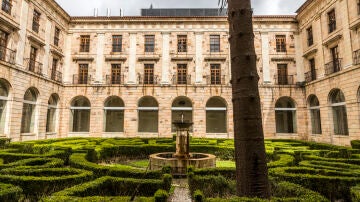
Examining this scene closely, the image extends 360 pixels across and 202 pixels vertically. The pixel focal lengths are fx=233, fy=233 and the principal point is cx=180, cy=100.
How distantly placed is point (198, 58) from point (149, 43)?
525cm

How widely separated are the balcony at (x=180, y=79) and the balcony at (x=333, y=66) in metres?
11.7

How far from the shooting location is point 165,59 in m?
23.3

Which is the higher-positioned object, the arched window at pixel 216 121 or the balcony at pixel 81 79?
the balcony at pixel 81 79

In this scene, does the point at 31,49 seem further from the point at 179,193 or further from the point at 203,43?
the point at 179,193

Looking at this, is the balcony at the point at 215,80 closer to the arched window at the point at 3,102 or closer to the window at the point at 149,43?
the window at the point at 149,43

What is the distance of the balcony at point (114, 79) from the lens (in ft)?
75.4

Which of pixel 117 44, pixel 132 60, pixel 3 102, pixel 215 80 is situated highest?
pixel 117 44

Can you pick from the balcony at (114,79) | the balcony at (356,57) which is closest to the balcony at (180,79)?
the balcony at (114,79)

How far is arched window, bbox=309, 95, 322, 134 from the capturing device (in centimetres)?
2108

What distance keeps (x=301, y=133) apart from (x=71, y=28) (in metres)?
25.0

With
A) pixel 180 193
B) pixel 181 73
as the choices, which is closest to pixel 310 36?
pixel 181 73

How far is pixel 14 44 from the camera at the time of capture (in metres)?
16.5

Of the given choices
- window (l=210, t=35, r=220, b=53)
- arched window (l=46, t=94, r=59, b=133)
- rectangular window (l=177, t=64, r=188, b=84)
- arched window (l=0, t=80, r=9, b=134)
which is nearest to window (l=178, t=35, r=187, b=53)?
rectangular window (l=177, t=64, r=188, b=84)

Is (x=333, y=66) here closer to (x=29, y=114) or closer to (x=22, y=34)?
(x=22, y=34)
